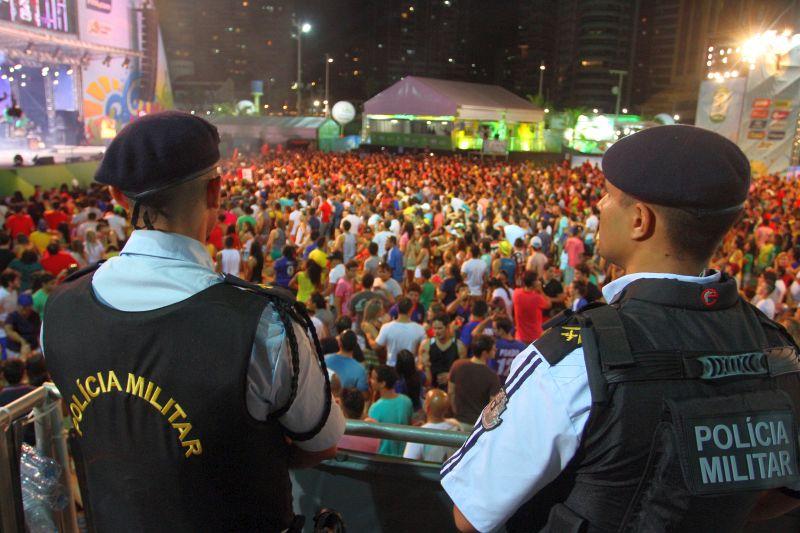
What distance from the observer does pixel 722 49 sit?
55.8 meters

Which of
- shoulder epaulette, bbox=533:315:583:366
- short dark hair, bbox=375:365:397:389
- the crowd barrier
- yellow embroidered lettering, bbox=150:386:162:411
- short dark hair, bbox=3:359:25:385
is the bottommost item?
short dark hair, bbox=375:365:397:389

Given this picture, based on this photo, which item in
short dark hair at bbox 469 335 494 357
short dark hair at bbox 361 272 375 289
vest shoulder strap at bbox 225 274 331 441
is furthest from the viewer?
short dark hair at bbox 361 272 375 289

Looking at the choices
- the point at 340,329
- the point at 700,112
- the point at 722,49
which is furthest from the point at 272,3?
the point at 340,329

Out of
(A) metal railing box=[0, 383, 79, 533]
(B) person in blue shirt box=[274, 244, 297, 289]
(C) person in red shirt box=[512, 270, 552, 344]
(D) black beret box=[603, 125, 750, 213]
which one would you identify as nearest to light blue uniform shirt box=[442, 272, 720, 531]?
(D) black beret box=[603, 125, 750, 213]

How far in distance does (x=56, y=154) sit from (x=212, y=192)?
20.1 metres

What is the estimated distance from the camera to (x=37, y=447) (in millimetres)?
1826

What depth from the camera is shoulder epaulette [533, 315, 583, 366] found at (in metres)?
1.13

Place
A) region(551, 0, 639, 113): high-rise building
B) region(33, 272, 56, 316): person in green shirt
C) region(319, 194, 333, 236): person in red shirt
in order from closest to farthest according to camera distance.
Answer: region(33, 272, 56, 316): person in green shirt < region(319, 194, 333, 236): person in red shirt < region(551, 0, 639, 113): high-rise building

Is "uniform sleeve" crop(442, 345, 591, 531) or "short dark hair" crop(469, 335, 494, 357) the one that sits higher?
"uniform sleeve" crop(442, 345, 591, 531)

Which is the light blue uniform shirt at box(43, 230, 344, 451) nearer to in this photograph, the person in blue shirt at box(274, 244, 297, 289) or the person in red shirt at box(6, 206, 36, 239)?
the person in blue shirt at box(274, 244, 297, 289)

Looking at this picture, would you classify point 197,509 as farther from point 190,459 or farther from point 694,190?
point 694,190

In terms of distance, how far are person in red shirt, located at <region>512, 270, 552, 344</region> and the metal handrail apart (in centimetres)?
424

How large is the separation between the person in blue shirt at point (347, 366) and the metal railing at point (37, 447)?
9.11 feet

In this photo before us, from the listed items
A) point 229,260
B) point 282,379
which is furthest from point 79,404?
point 229,260
